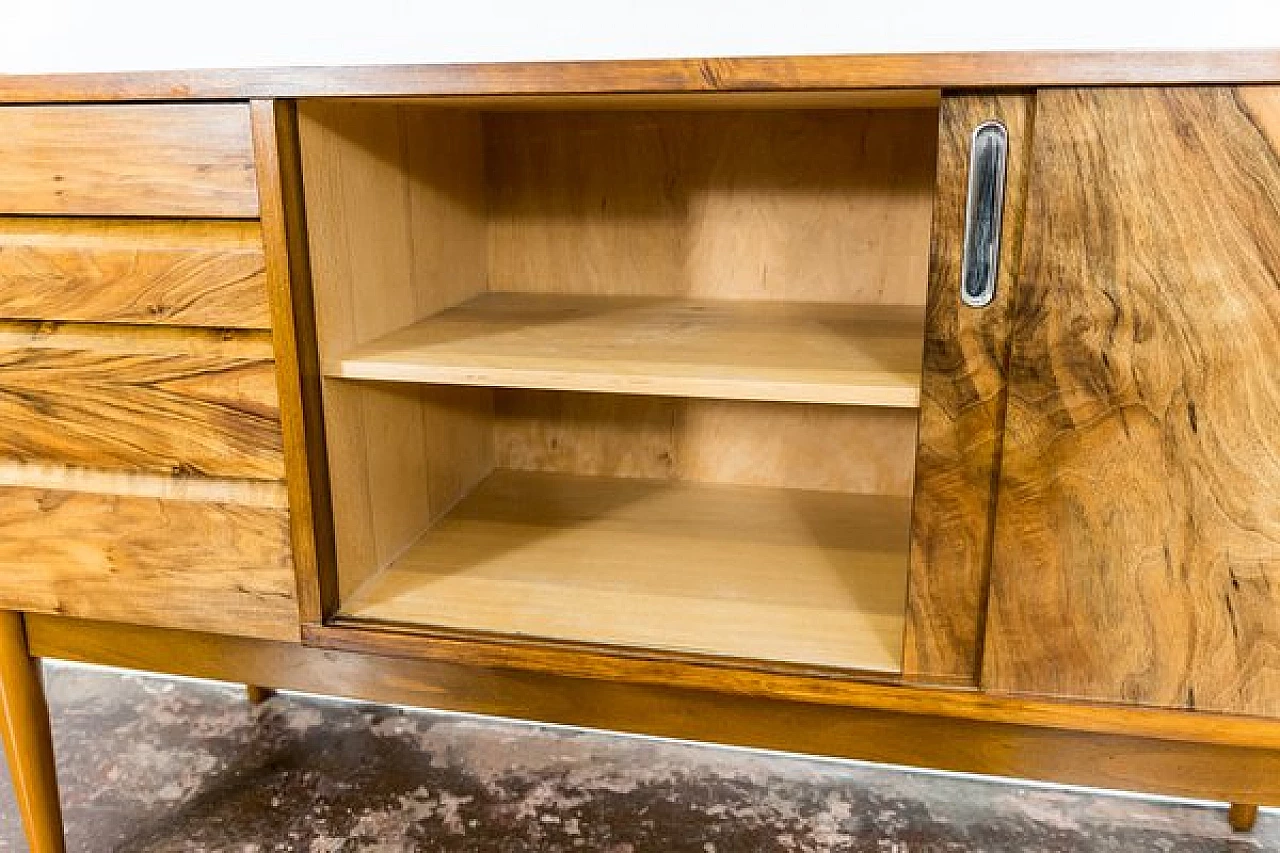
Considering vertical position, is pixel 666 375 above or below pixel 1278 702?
above

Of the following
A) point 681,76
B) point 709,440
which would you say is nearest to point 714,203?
point 709,440

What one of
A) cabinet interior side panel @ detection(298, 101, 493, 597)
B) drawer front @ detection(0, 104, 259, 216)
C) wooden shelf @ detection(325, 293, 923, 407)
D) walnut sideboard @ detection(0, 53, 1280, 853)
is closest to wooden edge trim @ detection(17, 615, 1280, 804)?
walnut sideboard @ detection(0, 53, 1280, 853)

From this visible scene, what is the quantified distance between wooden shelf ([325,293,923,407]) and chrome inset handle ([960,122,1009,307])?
11 centimetres

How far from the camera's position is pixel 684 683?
0.94m

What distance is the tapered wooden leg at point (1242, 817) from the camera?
4.31ft

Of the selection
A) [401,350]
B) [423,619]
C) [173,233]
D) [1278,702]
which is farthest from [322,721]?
[1278,702]

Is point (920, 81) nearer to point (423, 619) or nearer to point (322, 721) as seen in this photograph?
point (423, 619)

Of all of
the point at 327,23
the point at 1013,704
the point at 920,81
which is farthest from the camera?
the point at 327,23

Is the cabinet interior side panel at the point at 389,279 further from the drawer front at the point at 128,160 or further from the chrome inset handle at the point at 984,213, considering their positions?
the chrome inset handle at the point at 984,213

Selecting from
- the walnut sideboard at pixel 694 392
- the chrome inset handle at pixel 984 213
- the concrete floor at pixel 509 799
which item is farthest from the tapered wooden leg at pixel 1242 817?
the chrome inset handle at pixel 984 213

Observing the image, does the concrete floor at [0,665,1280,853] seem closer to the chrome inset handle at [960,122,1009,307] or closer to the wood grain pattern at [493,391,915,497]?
the wood grain pattern at [493,391,915,497]

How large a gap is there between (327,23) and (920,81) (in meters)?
1.04

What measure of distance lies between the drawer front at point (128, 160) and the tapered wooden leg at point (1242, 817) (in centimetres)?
132

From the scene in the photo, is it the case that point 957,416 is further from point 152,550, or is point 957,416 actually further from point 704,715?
point 152,550
